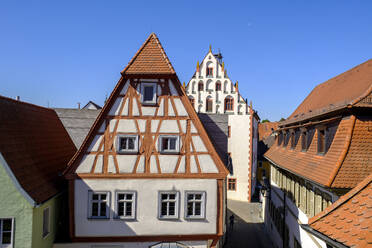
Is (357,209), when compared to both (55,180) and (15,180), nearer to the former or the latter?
(15,180)

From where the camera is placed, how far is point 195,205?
11211mm

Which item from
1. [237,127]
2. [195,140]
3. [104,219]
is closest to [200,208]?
[195,140]

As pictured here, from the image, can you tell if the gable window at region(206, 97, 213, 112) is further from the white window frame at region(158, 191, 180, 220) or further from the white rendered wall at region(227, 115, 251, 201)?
the white window frame at region(158, 191, 180, 220)

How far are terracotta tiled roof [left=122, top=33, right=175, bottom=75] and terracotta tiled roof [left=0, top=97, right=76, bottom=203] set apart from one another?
458cm

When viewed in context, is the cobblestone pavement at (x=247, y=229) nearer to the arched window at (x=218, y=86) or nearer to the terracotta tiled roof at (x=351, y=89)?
the terracotta tiled roof at (x=351, y=89)

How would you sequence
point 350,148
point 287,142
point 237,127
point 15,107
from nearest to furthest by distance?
point 350,148, point 15,107, point 287,142, point 237,127

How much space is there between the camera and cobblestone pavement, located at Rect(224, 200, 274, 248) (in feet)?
55.5

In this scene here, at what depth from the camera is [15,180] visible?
8.65 meters

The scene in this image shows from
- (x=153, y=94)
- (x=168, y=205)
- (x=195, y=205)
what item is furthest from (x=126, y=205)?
(x=153, y=94)

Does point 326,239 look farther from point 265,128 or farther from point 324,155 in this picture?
point 265,128

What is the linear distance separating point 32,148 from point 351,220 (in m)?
10.7

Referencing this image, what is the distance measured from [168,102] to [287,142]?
324 inches

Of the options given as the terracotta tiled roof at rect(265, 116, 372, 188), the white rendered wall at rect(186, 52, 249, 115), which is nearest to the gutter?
the terracotta tiled roof at rect(265, 116, 372, 188)

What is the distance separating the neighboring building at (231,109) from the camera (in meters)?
27.2
